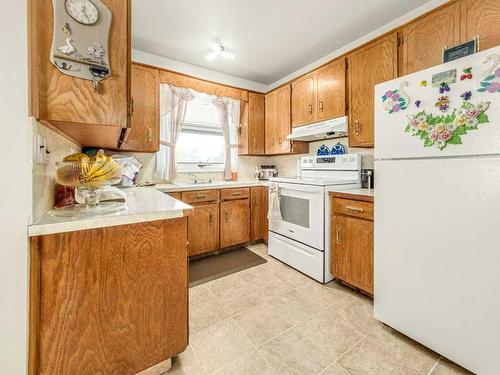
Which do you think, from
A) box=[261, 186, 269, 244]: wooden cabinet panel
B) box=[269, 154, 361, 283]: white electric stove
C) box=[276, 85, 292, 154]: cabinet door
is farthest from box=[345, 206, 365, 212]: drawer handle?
box=[276, 85, 292, 154]: cabinet door

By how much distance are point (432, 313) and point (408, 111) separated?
3.82 feet

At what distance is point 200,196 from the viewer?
2.67 meters

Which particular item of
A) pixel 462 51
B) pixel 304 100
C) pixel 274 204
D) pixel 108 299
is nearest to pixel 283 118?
pixel 304 100

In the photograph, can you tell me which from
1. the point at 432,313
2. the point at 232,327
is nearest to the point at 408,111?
the point at 432,313

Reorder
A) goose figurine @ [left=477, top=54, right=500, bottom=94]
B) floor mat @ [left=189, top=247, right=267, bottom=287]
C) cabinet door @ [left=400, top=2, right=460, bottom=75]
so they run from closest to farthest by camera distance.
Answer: goose figurine @ [left=477, top=54, right=500, bottom=94] → cabinet door @ [left=400, top=2, right=460, bottom=75] → floor mat @ [left=189, top=247, right=267, bottom=287]

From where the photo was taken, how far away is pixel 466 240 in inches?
44.1

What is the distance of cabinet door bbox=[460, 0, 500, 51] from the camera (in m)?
→ 1.44

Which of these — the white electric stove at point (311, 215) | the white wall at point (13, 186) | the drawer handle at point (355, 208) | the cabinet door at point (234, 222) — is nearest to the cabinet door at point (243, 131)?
the cabinet door at point (234, 222)

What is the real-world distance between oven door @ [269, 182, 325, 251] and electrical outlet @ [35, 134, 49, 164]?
6.34 ft

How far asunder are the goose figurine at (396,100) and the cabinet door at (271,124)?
193 centimetres

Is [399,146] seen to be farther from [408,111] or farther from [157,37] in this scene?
[157,37]

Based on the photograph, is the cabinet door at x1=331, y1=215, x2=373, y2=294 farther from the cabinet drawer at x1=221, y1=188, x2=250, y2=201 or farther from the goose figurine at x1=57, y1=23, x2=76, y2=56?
the goose figurine at x1=57, y1=23, x2=76, y2=56

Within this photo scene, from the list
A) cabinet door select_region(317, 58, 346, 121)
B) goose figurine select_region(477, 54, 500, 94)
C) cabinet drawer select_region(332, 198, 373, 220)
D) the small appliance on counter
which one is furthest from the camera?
the small appliance on counter

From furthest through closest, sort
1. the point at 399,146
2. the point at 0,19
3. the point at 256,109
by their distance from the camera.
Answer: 1. the point at 256,109
2. the point at 399,146
3. the point at 0,19
